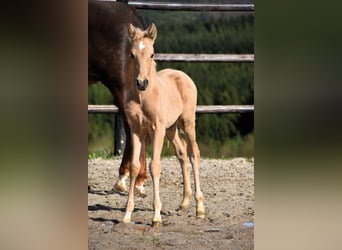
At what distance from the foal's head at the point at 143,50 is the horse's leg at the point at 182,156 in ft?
0.80

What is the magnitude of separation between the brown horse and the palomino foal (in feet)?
0.22

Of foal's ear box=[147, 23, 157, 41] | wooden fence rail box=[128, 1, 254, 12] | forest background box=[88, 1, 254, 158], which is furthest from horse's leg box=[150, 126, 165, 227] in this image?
wooden fence rail box=[128, 1, 254, 12]

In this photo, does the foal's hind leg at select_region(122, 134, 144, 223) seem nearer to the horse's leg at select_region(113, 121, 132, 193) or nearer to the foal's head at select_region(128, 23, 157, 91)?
the horse's leg at select_region(113, 121, 132, 193)

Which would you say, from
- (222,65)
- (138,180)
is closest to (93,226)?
(138,180)

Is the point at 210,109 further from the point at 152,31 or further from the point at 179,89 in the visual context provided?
the point at 152,31

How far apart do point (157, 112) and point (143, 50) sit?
0.80ft

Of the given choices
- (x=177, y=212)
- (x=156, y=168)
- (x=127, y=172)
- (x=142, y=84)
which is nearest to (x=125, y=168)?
(x=127, y=172)

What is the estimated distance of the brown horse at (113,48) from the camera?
4.04 meters

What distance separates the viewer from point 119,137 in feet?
13.9

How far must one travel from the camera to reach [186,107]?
161 inches

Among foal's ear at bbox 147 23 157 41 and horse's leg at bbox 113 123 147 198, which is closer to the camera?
foal's ear at bbox 147 23 157 41

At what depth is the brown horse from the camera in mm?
4043
